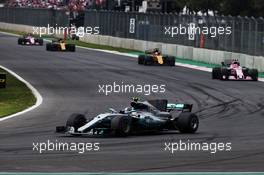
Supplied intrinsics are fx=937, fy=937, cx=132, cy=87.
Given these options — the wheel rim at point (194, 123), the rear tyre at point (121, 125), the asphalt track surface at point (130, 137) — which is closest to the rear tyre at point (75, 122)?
the asphalt track surface at point (130, 137)

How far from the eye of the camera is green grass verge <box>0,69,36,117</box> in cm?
2362

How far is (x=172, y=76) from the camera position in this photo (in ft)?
120

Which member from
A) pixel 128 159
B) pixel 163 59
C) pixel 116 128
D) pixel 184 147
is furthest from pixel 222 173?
pixel 163 59

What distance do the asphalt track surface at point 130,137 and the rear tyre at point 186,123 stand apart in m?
0.23

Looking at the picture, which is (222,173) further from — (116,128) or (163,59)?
(163,59)

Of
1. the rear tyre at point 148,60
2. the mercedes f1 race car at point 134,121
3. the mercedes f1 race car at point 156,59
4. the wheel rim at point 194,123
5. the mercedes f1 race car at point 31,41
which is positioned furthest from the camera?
the mercedes f1 race car at point 31,41

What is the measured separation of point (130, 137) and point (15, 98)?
10.0 metres

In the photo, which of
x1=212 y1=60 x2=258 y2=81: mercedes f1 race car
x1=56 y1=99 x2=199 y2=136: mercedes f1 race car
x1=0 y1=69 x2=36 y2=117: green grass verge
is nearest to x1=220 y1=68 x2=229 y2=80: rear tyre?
x1=212 y1=60 x2=258 y2=81: mercedes f1 race car

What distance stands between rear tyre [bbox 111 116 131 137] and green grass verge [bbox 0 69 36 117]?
546 centimetres

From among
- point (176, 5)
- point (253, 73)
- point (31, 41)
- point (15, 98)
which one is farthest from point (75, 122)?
point (176, 5)

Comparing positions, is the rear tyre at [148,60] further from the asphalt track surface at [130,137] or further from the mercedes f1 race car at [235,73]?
the mercedes f1 race car at [235,73]

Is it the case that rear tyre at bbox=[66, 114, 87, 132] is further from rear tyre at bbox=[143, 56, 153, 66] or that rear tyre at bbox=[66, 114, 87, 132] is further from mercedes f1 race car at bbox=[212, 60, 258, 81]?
rear tyre at bbox=[143, 56, 153, 66]

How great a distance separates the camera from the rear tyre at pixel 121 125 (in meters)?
17.0

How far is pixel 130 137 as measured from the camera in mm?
17266
